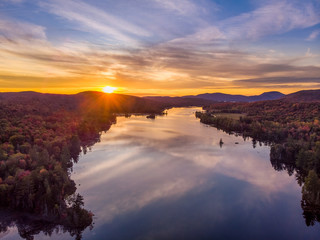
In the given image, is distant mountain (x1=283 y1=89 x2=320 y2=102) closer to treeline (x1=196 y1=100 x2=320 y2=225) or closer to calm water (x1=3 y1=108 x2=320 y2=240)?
treeline (x1=196 y1=100 x2=320 y2=225)

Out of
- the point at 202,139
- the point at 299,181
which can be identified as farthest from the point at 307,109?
the point at 299,181

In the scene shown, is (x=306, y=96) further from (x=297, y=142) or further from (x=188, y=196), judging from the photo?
(x=188, y=196)

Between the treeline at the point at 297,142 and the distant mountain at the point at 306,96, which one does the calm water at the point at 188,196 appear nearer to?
the treeline at the point at 297,142

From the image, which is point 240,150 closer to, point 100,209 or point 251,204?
point 251,204

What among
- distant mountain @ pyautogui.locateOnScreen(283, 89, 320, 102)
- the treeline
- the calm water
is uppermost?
distant mountain @ pyautogui.locateOnScreen(283, 89, 320, 102)

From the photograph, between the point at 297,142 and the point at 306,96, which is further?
the point at 306,96

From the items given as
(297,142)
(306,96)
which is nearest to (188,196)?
(297,142)

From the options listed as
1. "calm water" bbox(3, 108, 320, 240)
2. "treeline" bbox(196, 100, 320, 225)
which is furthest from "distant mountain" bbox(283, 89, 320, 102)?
"calm water" bbox(3, 108, 320, 240)

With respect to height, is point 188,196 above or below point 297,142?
below
